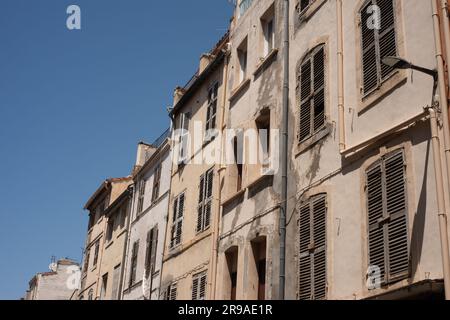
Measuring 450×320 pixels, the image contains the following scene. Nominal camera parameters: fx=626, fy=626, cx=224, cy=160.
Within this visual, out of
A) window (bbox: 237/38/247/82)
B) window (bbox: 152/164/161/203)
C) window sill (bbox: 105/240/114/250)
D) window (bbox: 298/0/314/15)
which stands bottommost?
window sill (bbox: 105/240/114/250)

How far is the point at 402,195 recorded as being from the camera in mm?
9516

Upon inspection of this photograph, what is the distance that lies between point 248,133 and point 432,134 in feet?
24.0

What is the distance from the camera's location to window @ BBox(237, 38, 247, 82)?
704 inches

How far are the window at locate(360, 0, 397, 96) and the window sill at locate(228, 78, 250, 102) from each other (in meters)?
5.46

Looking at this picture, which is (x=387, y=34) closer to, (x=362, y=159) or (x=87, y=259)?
(x=362, y=159)

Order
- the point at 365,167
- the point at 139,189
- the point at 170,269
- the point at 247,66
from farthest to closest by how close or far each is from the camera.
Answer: the point at 139,189, the point at 170,269, the point at 247,66, the point at 365,167

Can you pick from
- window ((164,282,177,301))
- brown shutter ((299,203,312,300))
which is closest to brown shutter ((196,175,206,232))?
window ((164,282,177,301))

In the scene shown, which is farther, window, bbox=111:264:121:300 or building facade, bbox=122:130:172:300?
window, bbox=111:264:121:300

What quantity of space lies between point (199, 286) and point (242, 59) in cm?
662

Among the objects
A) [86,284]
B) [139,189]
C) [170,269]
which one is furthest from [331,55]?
[86,284]

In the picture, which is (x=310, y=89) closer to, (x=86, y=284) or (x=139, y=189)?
(x=139, y=189)

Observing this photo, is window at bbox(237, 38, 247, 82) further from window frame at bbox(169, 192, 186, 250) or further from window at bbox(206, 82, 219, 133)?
window frame at bbox(169, 192, 186, 250)

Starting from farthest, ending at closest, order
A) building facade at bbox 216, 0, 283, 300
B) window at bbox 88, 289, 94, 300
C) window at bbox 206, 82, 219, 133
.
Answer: window at bbox 88, 289, 94, 300 < window at bbox 206, 82, 219, 133 < building facade at bbox 216, 0, 283, 300

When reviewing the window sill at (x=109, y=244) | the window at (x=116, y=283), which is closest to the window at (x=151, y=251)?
the window at (x=116, y=283)
